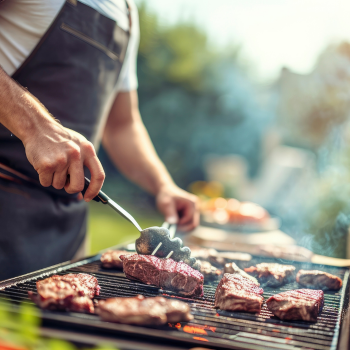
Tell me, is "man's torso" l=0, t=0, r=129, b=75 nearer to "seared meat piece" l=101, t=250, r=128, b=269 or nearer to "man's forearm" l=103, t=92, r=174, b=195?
"man's forearm" l=103, t=92, r=174, b=195

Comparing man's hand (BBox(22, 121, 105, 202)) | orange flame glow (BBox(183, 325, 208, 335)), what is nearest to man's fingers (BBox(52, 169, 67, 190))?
man's hand (BBox(22, 121, 105, 202))

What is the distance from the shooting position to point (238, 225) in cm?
489

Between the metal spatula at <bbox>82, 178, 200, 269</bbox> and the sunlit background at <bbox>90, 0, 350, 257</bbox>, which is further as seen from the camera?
the sunlit background at <bbox>90, 0, 350, 257</bbox>

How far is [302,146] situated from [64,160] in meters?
12.0

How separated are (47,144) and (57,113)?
0.88 metres

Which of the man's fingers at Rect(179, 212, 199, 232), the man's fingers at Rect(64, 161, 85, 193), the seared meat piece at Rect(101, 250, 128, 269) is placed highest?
the man's fingers at Rect(179, 212, 199, 232)

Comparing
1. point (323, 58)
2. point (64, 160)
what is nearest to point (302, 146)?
point (323, 58)

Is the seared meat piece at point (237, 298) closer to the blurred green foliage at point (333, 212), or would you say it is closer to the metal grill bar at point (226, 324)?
the metal grill bar at point (226, 324)

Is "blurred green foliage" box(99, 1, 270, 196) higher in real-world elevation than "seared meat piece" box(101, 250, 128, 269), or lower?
higher

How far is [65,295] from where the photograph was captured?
1.60 m

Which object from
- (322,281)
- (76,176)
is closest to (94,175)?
(76,176)

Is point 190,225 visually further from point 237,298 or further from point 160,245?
point 237,298

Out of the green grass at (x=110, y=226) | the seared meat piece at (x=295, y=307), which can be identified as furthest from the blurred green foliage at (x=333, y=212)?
the green grass at (x=110, y=226)

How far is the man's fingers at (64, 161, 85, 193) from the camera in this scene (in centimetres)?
179
